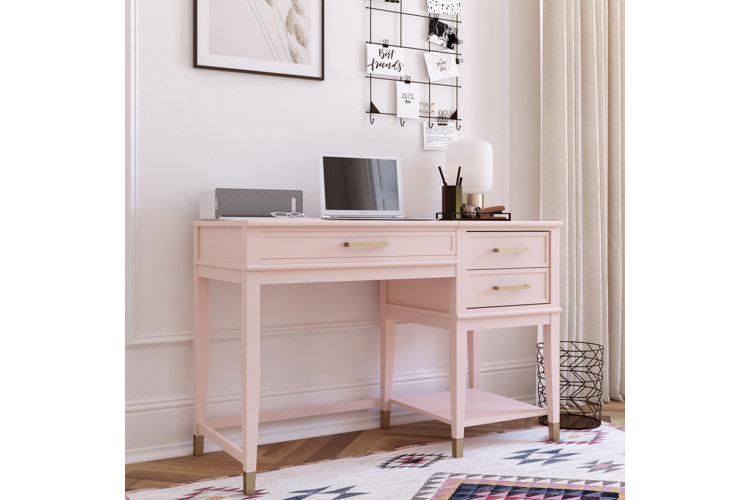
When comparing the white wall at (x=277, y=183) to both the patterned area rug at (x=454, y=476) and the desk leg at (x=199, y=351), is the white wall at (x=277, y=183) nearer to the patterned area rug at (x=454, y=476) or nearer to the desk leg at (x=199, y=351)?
the desk leg at (x=199, y=351)

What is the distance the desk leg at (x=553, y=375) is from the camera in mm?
2439

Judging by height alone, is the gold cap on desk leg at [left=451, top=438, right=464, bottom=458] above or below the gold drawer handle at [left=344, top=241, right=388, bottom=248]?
below

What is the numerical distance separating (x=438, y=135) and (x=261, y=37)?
2.66ft

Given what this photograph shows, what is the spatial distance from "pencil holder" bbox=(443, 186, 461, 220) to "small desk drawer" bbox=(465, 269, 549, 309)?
11.3 inches

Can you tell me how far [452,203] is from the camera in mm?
2523

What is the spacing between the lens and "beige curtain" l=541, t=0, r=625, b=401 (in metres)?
2.91

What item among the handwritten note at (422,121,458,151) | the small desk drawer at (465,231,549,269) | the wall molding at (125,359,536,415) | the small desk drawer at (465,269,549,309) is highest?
the handwritten note at (422,121,458,151)

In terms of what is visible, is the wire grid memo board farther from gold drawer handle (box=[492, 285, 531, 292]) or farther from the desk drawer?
gold drawer handle (box=[492, 285, 531, 292])

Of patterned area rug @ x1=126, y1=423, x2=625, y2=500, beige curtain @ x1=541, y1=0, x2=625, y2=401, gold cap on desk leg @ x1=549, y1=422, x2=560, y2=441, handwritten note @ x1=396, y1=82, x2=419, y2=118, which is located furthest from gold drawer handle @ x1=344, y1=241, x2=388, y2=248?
beige curtain @ x1=541, y1=0, x2=625, y2=401

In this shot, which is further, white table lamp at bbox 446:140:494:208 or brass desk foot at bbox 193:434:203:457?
white table lamp at bbox 446:140:494:208
